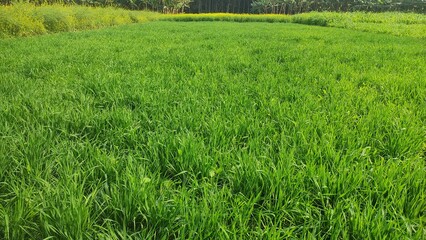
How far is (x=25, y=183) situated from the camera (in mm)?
1438

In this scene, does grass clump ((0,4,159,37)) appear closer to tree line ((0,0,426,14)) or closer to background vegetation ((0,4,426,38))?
background vegetation ((0,4,426,38))

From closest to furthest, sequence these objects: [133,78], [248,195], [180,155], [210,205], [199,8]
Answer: [210,205], [248,195], [180,155], [133,78], [199,8]

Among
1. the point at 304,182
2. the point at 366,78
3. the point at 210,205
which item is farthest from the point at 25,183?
the point at 366,78

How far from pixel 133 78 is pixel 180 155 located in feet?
7.60

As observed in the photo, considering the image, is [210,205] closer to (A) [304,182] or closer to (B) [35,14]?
(A) [304,182]

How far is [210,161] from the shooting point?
63.5 inches

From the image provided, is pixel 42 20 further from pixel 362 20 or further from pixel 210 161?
pixel 362 20

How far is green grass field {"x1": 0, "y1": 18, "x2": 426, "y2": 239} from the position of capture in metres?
1.16

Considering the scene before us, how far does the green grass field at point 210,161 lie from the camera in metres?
1.16

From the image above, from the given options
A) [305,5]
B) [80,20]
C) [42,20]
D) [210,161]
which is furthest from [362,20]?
[305,5]

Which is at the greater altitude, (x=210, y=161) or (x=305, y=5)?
(x=305, y=5)

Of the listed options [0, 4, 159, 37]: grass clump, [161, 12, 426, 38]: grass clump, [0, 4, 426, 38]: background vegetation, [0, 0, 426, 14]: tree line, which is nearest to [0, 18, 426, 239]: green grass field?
[0, 4, 159, 37]: grass clump

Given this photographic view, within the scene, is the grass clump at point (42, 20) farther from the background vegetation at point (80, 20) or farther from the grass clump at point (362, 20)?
the grass clump at point (362, 20)

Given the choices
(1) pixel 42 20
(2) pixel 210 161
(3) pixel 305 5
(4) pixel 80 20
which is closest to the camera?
(2) pixel 210 161
